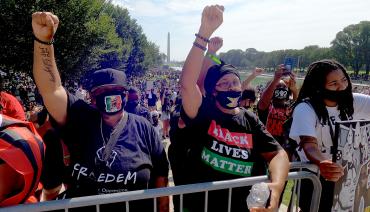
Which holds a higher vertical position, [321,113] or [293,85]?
[293,85]

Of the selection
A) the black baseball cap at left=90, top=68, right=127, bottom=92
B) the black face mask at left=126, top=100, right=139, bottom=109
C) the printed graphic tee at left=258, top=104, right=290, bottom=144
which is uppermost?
the black baseball cap at left=90, top=68, right=127, bottom=92

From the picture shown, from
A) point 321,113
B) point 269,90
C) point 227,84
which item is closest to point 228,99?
point 227,84

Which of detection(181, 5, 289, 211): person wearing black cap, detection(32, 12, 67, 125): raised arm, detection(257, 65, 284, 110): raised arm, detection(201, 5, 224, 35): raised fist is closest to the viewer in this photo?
detection(32, 12, 67, 125): raised arm

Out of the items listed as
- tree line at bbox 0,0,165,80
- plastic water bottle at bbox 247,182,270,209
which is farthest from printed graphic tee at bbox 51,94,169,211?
tree line at bbox 0,0,165,80

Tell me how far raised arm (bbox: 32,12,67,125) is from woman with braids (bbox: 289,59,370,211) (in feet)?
5.65

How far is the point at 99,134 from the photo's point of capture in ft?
7.16

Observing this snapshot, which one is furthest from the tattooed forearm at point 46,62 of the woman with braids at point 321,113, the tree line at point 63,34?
the tree line at point 63,34

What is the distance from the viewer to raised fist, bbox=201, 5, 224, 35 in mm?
2002

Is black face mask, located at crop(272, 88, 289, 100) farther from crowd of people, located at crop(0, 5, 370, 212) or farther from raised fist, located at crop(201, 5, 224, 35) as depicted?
raised fist, located at crop(201, 5, 224, 35)

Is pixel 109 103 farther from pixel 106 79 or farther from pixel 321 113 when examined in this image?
pixel 321 113

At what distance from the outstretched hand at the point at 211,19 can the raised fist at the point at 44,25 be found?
2.80 feet

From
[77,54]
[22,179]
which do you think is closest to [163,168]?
[22,179]

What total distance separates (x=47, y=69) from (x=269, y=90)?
3149 millimetres

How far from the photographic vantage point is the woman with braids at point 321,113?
2.49m
